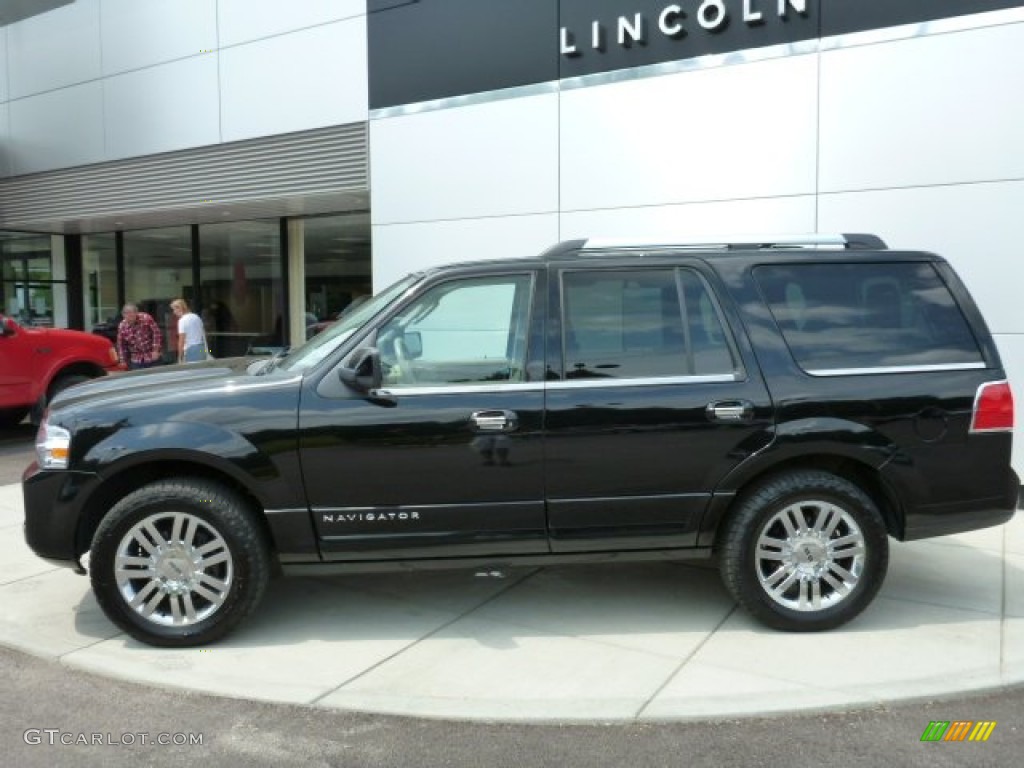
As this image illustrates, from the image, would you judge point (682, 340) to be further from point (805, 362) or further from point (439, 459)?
point (439, 459)

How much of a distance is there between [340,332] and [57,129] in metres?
12.7

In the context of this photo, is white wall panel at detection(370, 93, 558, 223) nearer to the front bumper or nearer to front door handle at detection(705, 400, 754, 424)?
front door handle at detection(705, 400, 754, 424)

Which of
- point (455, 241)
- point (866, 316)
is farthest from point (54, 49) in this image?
point (866, 316)

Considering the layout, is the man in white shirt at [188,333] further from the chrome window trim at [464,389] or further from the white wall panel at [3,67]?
the chrome window trim at [464,389]

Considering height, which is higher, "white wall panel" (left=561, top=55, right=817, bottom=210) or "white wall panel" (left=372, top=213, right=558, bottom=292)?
"white wall panel" (left=561, top=55, right=817, bottom=210)

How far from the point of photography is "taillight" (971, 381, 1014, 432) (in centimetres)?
429

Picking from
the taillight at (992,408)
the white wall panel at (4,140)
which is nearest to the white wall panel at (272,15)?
the white wall panel at (4,140)

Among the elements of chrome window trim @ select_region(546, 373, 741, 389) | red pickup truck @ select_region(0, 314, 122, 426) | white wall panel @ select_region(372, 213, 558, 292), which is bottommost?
red pickup truck @ select_region(0, 314, 122, 426)

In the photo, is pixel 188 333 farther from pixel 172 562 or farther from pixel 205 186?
pixel 172 562

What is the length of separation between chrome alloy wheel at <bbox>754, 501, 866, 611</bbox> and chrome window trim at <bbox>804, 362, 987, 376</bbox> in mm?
652

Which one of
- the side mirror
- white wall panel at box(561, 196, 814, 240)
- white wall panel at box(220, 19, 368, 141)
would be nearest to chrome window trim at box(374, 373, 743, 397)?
the side mirror

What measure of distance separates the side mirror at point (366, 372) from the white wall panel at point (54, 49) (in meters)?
12.4

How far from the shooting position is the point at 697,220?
28.4ft

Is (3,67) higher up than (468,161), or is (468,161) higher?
(3,67)
